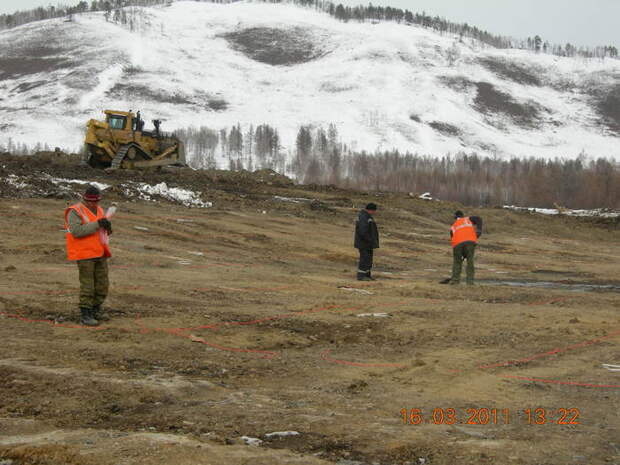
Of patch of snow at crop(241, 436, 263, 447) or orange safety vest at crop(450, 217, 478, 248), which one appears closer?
patch of snow at crop(241, 436, 263, 447)

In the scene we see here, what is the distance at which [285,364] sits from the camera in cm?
798

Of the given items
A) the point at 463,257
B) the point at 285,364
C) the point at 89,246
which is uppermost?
the point at 89,246

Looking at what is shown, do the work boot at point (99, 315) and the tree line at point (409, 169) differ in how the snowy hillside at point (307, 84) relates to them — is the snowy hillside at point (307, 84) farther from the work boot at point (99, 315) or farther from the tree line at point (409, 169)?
the work boot at point (99, 315)

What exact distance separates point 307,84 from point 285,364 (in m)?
148

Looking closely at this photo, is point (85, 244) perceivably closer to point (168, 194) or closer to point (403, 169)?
point (168, 194)

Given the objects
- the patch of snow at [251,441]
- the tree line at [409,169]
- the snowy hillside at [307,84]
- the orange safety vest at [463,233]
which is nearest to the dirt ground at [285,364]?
the patch of snow at [251,441]

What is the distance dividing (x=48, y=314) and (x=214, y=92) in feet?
449

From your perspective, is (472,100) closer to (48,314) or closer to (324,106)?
(324,106)

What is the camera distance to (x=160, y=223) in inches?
830

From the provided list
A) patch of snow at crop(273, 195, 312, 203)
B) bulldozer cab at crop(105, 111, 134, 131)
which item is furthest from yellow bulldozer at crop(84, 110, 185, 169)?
patch of snow at crop(273, 195, 312, 203)

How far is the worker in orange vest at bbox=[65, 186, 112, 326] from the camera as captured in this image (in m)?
8.71

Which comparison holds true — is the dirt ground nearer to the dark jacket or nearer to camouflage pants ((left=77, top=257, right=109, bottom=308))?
camouflage pants ((left=77, top=257, right=109, bottom=308))

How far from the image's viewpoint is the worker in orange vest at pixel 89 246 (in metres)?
8.71

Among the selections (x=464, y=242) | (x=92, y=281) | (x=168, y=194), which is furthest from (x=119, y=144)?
(x=92, y=281)
